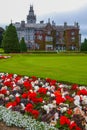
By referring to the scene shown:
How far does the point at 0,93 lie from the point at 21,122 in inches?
102

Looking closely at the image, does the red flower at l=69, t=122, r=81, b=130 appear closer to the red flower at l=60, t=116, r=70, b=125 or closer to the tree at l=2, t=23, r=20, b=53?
the red flower at l=60, t=116, r=70, b=125

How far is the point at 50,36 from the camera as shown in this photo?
327ft

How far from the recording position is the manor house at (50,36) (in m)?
98.8

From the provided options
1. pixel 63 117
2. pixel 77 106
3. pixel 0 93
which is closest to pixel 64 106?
pixel 77 106

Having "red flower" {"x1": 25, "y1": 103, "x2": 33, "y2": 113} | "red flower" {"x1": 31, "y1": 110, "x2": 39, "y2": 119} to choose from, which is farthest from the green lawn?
"red flower" {"x1": 31, "y1": 110, "x2": 39, "y2": 119}

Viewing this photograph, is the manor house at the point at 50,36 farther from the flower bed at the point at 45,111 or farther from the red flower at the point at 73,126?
the red flower at the point at 73,126

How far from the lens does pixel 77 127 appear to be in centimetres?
764

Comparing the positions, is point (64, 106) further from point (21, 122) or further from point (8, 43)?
point (8, 43)

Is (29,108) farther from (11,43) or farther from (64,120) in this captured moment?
(11,43)

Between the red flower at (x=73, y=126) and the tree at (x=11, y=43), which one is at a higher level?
the red flower at (x=73, y=126)

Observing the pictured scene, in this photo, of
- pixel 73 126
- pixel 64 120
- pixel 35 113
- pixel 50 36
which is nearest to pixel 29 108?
pixel 35 113

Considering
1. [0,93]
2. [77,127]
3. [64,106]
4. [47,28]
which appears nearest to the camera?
→ [77,127]

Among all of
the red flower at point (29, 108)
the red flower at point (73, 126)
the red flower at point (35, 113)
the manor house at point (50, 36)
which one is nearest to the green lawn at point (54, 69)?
the red flower at point (29, 108)

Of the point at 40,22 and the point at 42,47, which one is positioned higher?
the point at 40,22
